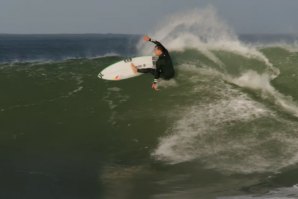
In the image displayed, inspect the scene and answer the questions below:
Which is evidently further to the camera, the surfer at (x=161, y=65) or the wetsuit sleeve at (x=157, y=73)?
the wetsuit sleeve at (x=157, y=73)

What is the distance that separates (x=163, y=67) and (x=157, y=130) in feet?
9.49

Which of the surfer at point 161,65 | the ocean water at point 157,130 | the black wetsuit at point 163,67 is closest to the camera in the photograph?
the ocean water at point 157,130

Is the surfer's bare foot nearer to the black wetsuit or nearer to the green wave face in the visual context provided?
the black wetsuit

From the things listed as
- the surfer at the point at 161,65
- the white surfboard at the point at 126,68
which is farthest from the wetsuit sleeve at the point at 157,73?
the white surfboard at the point at 126,68

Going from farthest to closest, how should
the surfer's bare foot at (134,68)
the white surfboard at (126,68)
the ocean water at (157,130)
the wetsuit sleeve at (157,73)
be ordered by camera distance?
1. the surfer's bare foot at (134,68)
2. the white surfboard at (126,68)
3. the wetsuit sleeve at (157,73)
4. the ocean water at (157,130)

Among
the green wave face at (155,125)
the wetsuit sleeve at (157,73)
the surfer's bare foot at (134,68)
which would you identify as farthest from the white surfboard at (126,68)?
the wetsuit sleeve at (157,73)

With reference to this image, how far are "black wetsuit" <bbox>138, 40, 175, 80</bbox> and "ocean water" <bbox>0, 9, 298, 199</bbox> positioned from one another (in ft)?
1.69

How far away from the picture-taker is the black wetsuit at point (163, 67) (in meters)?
15.3

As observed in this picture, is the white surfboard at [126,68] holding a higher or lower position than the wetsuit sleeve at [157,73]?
higher

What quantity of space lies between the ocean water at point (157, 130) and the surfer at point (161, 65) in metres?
0.52

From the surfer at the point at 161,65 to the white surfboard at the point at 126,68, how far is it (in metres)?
0.27

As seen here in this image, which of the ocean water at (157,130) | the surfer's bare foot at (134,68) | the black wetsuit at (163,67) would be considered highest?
the surfer's bare foot at (134,68)

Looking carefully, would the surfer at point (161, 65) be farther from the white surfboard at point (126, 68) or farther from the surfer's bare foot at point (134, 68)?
the white surfboard at point (126, 68)

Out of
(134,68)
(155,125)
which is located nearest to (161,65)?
(134,68)
